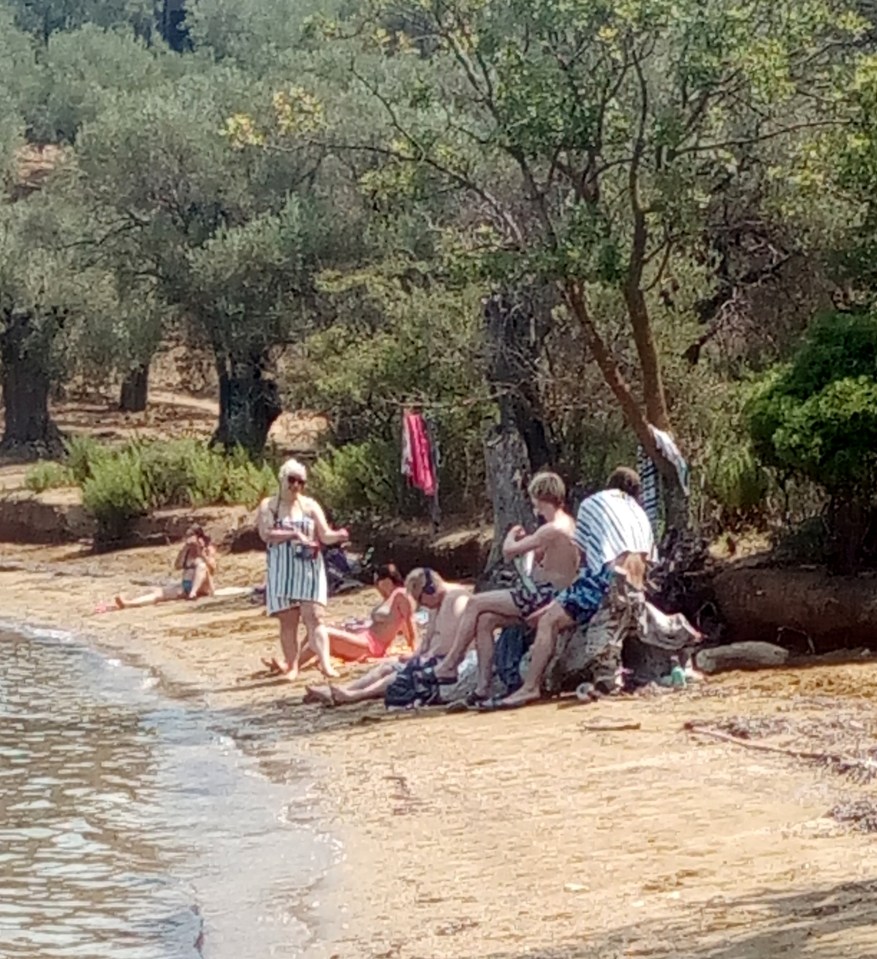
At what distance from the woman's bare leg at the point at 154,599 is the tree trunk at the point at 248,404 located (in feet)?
27.8

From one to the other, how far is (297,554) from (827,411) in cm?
405

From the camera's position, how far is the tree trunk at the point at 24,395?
37.1 m

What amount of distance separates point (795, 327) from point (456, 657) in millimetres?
7978

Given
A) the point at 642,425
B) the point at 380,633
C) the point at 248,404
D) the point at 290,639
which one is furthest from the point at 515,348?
the point at 248,404

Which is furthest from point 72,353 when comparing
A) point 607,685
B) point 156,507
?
point 607,685

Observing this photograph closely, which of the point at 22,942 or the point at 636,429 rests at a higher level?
the point at 636,429

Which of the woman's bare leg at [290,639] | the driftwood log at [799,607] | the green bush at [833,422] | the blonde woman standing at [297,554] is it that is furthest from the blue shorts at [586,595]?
the woman's bare leg at [290,639]

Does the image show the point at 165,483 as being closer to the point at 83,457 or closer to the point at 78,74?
the point at 83,457

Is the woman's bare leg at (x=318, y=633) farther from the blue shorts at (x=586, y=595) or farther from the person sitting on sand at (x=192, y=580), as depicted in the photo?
the person sitting on sand at (x=192, y=580)

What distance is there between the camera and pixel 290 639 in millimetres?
15273

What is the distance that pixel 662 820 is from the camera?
8844 millimetres

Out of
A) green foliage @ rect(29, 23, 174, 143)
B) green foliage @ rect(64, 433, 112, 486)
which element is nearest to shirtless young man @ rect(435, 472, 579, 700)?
green foliage @ rect(64, 433, 112, 486)

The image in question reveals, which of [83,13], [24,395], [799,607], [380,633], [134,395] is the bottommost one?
[380,633]

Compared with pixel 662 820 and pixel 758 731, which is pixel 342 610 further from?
pixel 662 820
